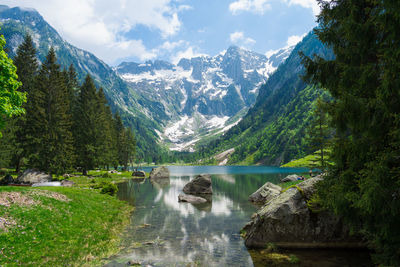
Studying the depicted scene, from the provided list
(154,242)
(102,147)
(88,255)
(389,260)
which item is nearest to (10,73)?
(88,255)

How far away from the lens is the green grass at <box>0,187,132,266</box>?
12.5m

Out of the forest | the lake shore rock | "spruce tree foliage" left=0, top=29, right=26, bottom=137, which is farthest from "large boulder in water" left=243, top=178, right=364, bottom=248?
the forest

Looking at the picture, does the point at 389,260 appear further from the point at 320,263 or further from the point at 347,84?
the point at 347,84

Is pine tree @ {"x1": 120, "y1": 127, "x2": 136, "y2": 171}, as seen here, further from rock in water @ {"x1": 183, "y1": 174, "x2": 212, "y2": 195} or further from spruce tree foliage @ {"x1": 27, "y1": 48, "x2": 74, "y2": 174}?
rock in water @ {"x1": 183, "y1": 174, "x2": 212, "y2": 195}

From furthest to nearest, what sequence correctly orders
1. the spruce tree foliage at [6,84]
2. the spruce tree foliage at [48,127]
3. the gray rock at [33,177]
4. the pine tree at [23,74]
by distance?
1. the pine tree at [23,74]
2. the spruce tree foliage at [48,127]
3. the gray rock at [33,177]
4. the spruce tree foliage at [6,84]

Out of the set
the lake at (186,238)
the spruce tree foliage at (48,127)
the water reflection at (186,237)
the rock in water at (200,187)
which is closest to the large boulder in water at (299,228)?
the lake at (186,238)

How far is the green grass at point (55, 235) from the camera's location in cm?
1252

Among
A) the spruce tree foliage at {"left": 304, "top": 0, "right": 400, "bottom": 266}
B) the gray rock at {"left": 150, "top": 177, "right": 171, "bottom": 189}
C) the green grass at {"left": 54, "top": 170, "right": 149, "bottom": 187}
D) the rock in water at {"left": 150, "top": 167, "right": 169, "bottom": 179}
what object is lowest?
the gray rock at {"left": 150, "top": 177, "right": 171, "bottom": 189}

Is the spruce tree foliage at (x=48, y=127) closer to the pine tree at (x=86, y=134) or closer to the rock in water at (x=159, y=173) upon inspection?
the pine tree at (x=86, y=134)

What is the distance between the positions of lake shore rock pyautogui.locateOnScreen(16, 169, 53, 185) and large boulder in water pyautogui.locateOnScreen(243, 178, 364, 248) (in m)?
41.4

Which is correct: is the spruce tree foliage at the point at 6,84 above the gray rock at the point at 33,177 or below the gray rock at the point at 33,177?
above

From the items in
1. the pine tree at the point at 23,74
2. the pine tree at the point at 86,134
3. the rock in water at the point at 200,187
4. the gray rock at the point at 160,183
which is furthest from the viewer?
the gray rock at the point at 160,183

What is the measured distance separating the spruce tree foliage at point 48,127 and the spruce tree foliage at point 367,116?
167 feet

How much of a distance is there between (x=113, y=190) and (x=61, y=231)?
24.2 metres
